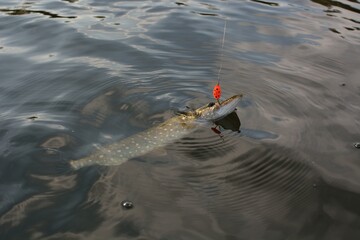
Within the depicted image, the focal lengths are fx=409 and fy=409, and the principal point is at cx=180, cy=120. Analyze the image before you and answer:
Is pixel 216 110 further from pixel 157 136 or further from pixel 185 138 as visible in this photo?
pixel 157 136

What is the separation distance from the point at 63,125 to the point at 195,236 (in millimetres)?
2556

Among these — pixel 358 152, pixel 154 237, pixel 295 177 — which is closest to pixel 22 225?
pixel 154 237

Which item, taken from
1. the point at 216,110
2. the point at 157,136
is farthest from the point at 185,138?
the point at 216,110

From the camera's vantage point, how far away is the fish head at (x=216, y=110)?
18.4 ft

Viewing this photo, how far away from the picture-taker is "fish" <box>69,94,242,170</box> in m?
4.75

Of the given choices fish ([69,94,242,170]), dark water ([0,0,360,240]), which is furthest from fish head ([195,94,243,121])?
dark water ([0,0,360,240])

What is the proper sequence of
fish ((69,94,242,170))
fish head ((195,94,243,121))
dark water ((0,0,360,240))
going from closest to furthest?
1. dark water ((0,0,360,240))
2. fish ((69,94,242,170))
3. fish head ((195,94,243,121))

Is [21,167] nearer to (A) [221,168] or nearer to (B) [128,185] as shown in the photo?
(B) [128,185]

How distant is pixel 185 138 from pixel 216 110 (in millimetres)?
674

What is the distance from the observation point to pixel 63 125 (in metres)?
5.43

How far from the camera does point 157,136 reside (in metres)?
5.23

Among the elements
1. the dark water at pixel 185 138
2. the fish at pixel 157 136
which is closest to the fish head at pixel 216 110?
the fish at pixel 157 136

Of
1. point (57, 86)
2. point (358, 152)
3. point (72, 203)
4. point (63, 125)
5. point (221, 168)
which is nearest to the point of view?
point (72, 203)

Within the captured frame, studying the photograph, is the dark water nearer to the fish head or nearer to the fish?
the fish
